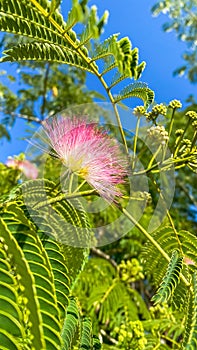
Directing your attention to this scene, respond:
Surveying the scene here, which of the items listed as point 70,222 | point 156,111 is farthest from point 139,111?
point 70,222

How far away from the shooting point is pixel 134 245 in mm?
4031

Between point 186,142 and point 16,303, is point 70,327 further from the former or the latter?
point 186,142

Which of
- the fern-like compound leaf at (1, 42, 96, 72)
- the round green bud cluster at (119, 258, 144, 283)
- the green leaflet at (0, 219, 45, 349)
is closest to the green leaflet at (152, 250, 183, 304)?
the green leaflet at (0, 219, 45, 349)

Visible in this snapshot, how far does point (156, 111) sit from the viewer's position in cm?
101

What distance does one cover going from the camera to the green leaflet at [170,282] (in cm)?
72

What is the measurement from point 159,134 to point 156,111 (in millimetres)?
65

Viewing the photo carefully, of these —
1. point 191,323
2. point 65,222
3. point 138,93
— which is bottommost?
point 191,323

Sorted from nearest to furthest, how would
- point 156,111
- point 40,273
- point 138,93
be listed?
point 40,273
point 138,93
point 156,111

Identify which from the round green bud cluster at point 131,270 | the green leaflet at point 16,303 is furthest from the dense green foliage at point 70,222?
the round green bud cluster at point 131,270

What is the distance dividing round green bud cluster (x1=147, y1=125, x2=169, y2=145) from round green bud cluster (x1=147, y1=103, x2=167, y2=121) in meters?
0.04

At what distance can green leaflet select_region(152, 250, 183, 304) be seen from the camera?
718 millimetres

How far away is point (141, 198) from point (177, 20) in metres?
7.93

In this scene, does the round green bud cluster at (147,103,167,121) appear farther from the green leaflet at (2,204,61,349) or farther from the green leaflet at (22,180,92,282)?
the green leaflet at (2,204,61,349)

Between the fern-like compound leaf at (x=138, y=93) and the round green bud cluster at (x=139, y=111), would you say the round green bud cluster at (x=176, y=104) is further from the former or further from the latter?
the fern-like compound leaf at (x=138, y=93)
